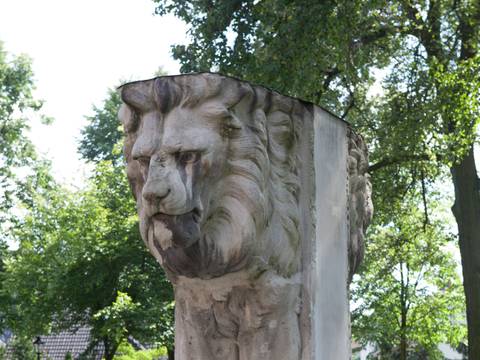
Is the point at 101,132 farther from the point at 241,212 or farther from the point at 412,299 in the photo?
the point at 241,212

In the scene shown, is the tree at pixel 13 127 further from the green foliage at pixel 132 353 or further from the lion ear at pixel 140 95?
the lion ear at pixel 140 95

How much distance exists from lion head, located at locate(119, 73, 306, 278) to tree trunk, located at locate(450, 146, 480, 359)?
1122 centimetres

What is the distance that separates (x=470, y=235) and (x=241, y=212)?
482 inches

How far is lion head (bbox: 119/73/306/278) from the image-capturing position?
14.1 feet

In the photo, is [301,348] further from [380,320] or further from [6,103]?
[6,103]

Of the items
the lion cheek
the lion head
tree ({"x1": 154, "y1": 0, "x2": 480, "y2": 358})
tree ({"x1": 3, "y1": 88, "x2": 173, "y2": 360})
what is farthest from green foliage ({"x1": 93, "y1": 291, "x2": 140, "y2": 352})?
the lion cheek

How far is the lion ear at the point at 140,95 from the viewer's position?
4598 mm

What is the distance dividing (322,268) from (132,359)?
668 inches

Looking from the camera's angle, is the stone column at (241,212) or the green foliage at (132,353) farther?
the green foliage at (132,353)

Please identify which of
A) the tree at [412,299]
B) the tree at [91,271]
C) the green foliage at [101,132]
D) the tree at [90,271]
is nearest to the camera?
the tree at [91,271]

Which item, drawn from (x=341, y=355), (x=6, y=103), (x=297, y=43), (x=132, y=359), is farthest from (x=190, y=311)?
(x=6, y=103)

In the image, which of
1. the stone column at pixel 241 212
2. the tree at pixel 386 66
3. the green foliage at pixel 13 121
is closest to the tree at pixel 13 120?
the green foliage at pixel 13 121

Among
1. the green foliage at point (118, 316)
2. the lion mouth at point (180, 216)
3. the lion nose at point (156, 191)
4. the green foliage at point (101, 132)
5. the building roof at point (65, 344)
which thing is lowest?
the lion mouth at point (180, 216)

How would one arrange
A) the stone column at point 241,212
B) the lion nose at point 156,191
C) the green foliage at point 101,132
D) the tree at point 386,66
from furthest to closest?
the green foliage at point 101,132, the tree at point 386,66, the stone column at point 241,212, the lion nose at point 156,191
